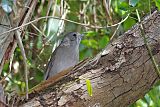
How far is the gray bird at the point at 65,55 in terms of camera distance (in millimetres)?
2303

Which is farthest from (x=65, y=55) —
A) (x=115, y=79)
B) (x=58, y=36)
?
(x=115, y=79)

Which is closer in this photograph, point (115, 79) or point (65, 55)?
point (115, 79)

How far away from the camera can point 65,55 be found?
2.35 metres

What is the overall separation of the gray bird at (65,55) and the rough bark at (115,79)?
60 cm

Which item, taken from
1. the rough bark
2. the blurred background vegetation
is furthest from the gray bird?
the rough bark

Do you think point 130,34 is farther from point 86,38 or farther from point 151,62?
point 86,38

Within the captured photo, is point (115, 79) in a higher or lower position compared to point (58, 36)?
lower

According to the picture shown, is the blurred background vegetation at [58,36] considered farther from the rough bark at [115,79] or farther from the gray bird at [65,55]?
the rough bark at [115,79]

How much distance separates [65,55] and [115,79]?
0.74 m

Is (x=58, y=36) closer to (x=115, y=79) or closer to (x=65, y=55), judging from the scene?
(x=65, y=55)

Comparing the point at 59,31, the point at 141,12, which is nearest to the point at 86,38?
the point at 59,31

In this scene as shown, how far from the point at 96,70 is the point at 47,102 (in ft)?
0.76

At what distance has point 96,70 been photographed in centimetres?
168

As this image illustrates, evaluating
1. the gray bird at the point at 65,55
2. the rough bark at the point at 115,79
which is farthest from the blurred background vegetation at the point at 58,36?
the rough bark at the point at 115,79
